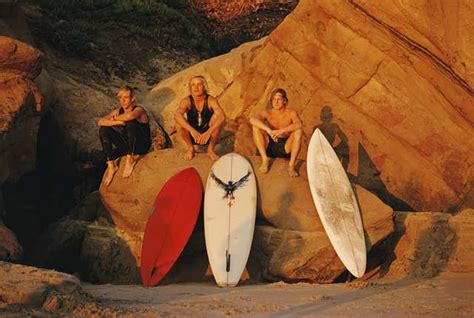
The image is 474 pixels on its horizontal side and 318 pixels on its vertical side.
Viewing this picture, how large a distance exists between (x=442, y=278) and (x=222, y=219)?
7.86 ft

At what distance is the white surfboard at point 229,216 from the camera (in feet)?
31.2

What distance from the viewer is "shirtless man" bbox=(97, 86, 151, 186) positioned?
1065cm

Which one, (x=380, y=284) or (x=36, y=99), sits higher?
(x=36, y=99)

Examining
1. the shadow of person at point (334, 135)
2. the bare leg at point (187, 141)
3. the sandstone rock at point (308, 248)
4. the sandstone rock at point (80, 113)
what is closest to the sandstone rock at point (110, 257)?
the bare leg at point (187, 141)

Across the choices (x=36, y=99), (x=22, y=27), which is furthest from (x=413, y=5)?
(x=22, y=27)

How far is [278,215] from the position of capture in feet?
32.7

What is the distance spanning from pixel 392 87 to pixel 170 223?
10.3 ft

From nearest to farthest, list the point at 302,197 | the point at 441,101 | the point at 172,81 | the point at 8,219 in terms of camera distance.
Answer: the point at 302,197 → the point at 441,101 → the point at 8,219 → the point at 172,81

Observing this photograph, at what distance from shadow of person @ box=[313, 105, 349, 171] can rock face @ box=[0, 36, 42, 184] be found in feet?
11.4

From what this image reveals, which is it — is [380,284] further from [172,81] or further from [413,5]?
[172,81]

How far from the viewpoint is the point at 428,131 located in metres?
10.8

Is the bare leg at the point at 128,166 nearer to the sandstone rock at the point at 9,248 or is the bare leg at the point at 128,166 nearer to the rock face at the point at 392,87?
the sandstone rock at the point at 9,248

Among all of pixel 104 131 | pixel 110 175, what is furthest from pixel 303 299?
pixel 104 131

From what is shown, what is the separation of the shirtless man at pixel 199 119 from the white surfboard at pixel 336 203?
3.66ft
